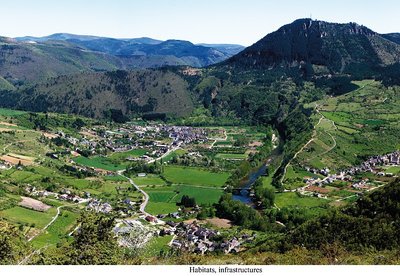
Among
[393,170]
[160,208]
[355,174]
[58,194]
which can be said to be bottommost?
[58,194]

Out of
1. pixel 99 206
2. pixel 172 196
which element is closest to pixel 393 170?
Result: pixel 172 196

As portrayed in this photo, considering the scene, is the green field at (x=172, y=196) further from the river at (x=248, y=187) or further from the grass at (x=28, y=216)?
the grass at (x=28, y=216)

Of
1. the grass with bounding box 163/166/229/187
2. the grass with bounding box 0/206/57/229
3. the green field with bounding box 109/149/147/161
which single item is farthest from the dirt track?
the green field with bounding box 109/149/147/161

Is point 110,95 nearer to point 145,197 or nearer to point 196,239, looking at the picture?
point 145,197

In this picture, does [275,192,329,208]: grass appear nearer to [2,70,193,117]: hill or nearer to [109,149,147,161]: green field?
[109,149,147,161]: green field

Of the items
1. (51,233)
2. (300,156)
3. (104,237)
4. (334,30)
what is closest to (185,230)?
(51,233)

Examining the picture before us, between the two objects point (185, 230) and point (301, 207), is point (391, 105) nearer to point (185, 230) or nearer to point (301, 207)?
point (301, 207)

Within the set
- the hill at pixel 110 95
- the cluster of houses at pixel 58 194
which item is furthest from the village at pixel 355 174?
the hill at pixel 110 95
